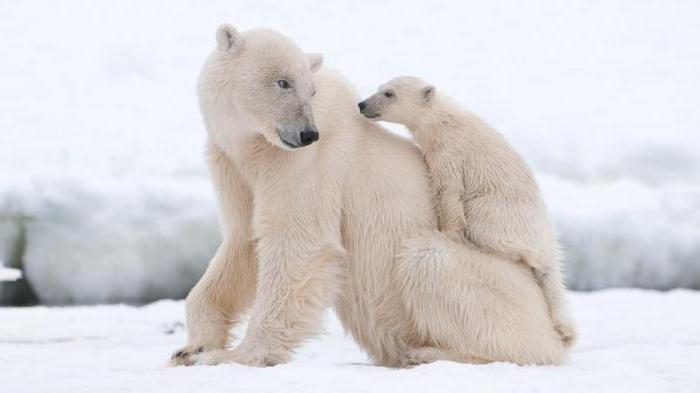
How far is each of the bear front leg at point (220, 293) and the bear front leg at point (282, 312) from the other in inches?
12.7

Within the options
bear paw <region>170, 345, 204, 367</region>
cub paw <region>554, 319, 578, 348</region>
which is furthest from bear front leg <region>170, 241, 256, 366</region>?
cub paw <region>554, 319, 578, 348</region>

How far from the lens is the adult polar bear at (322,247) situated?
4742mm

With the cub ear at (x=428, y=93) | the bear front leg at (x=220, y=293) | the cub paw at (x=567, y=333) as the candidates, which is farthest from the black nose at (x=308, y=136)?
the cub paw at (x=567, y=333)

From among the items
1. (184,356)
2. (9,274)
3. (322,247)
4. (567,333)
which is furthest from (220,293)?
(9,274)

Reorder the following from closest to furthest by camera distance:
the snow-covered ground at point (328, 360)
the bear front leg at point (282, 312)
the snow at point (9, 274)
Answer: the snow-covered ground at point (328, 360)
the bear front leg at point (282, 312)
the snow at point (9, 274)

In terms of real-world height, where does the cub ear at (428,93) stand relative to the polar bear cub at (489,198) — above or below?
above

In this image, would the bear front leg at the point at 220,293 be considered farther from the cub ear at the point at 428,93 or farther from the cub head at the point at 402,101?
the cub ear at the point at 428,93

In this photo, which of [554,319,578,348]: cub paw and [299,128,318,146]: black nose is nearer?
[299,128,318,146]: black nose

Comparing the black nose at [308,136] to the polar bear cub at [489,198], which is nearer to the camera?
the black nose at [308,136]

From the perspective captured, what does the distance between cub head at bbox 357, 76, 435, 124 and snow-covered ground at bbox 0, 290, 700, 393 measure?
1362 millimetres

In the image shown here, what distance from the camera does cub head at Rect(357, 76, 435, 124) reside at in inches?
215

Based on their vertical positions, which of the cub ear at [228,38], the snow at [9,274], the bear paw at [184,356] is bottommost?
the snow at [9,274]

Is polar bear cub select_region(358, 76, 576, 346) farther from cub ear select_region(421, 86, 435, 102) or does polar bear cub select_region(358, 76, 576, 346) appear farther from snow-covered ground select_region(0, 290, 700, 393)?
snow-covered ground select_region(0, 290, 700, 393)

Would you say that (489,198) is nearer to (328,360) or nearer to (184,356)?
(328,360)
